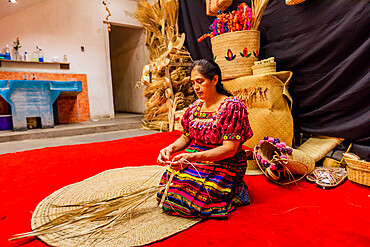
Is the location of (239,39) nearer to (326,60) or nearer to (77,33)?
(326,60)

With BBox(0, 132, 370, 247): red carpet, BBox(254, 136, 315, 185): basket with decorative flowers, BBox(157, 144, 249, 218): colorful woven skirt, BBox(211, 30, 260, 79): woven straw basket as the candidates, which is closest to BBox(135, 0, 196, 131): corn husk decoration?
BBox(211, 30, 260, 79): woven straw basket

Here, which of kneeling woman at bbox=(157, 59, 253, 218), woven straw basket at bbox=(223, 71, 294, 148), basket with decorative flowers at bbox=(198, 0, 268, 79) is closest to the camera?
kneeling woman at bbox=(157, 59, 253, 218)

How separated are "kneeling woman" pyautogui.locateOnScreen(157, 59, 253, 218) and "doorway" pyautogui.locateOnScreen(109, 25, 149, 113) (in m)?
5.20

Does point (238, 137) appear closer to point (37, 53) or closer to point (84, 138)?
point (84, 138)

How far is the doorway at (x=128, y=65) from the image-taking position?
21.8 ft

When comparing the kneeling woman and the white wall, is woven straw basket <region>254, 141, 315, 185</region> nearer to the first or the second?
the kneeling woman

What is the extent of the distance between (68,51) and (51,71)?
0.65 m

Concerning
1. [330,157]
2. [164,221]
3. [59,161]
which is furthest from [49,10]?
[330,157]

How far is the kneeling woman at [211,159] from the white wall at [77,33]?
5035 millimetres

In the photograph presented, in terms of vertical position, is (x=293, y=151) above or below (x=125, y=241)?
above

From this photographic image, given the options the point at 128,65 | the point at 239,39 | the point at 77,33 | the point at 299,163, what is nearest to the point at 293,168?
the point at 299,163

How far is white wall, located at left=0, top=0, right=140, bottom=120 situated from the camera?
490 cm

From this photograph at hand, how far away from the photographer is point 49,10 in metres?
5.18

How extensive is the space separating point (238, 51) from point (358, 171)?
5.81 feet
